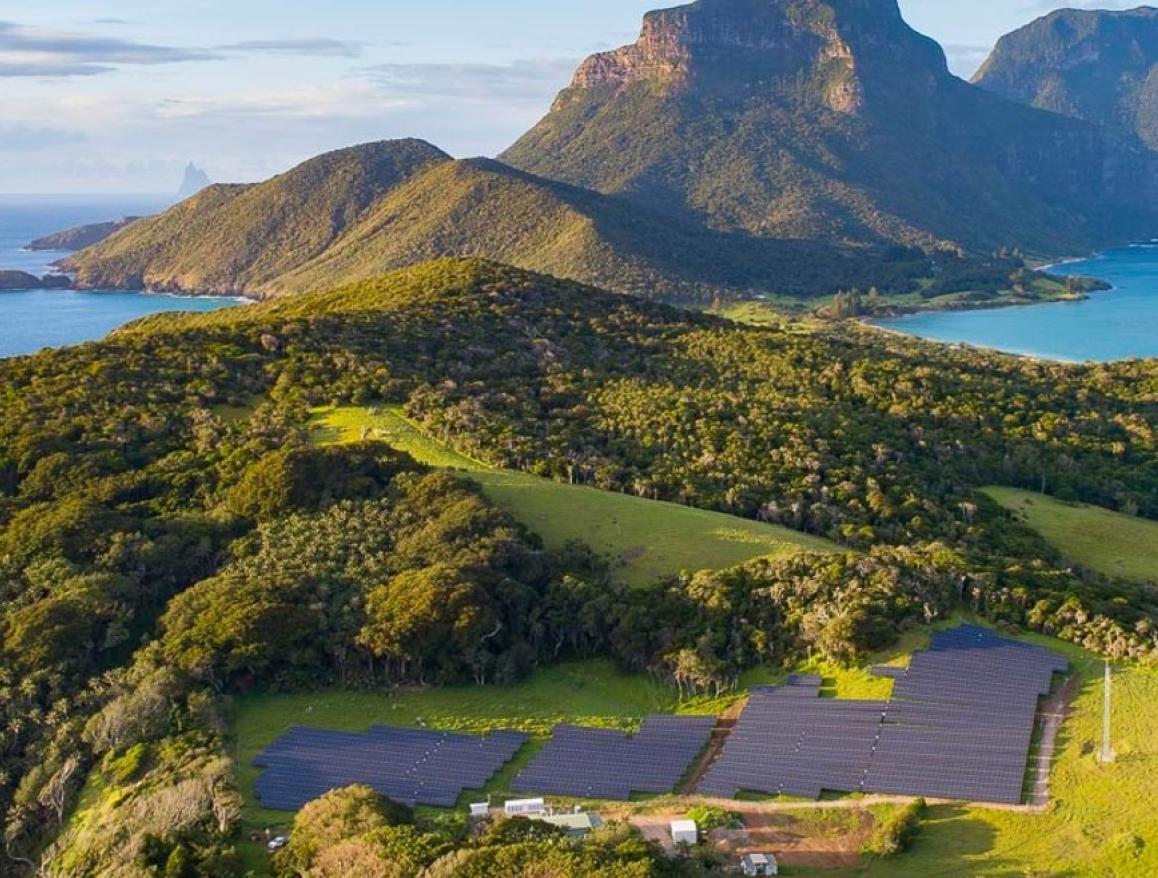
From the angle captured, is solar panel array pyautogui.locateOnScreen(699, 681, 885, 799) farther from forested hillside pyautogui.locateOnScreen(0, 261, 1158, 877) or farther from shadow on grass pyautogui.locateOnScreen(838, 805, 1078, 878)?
forested hillside pyautogui.locateOnScreen(0, 261, 1158, 877)

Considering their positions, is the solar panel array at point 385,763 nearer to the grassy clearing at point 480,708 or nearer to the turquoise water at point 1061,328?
the grassy clearing at point 480,708

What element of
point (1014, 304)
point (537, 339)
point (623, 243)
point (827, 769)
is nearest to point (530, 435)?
point (537, 339)

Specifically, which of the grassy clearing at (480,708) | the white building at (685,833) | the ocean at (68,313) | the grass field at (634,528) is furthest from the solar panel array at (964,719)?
the ocean at (68,313)

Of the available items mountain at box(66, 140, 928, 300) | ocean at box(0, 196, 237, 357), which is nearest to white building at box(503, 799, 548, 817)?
ocean at box(0, 196, 237, 357)

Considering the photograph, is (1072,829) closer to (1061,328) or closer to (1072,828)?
(1072,828)

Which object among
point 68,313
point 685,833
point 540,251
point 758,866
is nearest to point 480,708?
point 685,833

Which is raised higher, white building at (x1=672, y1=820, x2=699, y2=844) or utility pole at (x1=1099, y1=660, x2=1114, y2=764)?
utility pole at (x1=1099, y1=660, x2=1114, y2=764)
